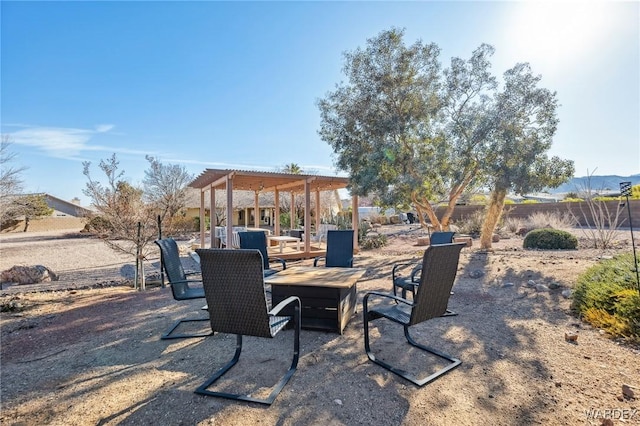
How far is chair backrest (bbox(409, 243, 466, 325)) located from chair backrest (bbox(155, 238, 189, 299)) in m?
2.69

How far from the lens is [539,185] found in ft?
25.9

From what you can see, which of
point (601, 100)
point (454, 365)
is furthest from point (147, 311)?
point (601, 100)

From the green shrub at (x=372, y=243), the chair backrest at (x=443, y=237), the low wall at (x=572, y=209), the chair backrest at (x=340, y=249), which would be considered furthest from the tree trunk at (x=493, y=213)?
the low wall at (x=572, y=209)

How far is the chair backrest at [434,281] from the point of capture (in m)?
2.72

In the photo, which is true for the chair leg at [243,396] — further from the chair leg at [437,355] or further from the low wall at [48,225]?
the low wall at [48,225]

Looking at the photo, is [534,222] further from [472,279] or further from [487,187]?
[472,279]

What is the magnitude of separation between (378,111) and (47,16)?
752cm

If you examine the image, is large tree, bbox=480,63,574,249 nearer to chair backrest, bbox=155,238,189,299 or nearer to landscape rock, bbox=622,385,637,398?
landscape rock, bbox=622,385,637,398

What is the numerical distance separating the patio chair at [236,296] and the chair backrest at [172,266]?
1386 mm

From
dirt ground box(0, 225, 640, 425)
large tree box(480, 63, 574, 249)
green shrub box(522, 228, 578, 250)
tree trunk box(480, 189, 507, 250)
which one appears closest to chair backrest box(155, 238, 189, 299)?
dirt ground box(0, 225, 640, 425)

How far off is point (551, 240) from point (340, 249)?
828 cm

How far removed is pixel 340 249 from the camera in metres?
5.79

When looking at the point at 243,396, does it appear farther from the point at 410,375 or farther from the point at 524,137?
the point at 524,137

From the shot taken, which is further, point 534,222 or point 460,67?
point 534,222
